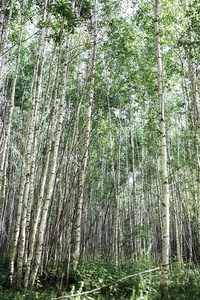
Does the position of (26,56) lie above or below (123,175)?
above

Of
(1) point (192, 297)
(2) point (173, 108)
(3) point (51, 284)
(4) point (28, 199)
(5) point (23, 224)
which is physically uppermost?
(2) point (173, 108)

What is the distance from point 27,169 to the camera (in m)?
4.35

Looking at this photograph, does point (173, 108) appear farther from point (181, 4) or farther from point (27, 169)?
point (27, 169)

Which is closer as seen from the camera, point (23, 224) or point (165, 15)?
point (23, 224)

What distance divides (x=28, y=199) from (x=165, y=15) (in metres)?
5.68

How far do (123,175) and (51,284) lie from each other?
11658 mm

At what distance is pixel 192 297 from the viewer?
10.6 feet

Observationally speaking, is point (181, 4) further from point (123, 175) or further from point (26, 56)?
point (123, 175)

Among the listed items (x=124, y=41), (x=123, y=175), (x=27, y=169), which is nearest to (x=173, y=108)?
(x=124, y=41)

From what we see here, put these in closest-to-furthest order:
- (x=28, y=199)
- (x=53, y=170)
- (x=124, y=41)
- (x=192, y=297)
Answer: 1. (x=192, y=297)
2. (x=53, y=170)
3. (x=28, y=199)
4. (x=124, y=41)

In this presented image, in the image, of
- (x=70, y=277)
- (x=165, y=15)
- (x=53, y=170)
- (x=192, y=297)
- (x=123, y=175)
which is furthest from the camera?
(x=123, y=175)

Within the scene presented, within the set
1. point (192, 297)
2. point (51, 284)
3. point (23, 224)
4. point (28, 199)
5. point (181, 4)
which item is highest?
point (181, 4)

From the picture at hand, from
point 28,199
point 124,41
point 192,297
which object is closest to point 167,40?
point 124,41

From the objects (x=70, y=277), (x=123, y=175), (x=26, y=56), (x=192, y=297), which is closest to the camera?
(x=192, y=297)
